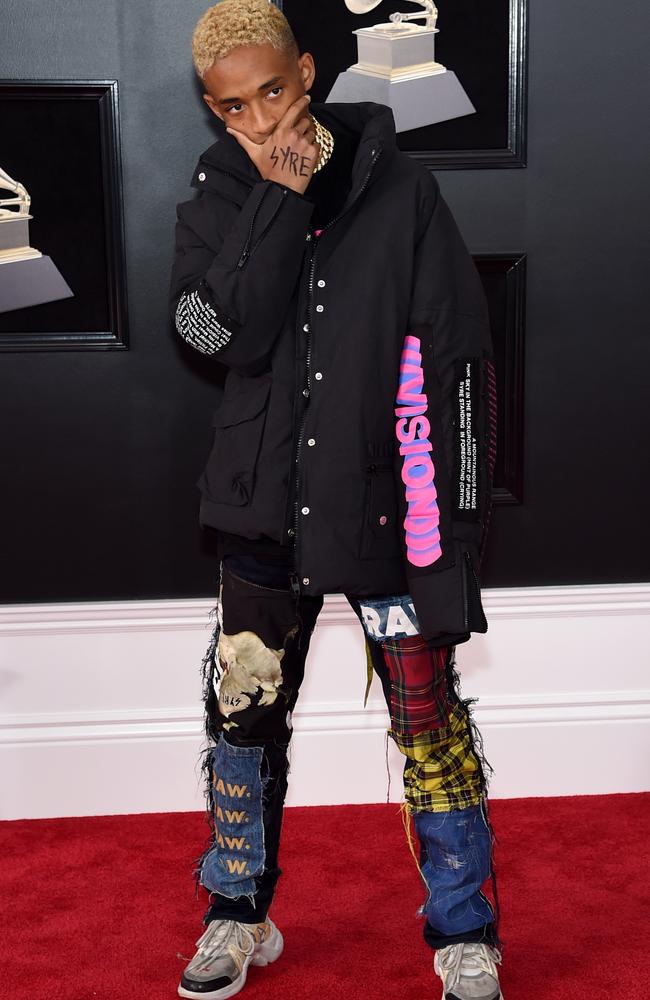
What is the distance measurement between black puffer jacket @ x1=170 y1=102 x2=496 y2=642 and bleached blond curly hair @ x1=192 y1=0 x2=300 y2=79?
0.18m

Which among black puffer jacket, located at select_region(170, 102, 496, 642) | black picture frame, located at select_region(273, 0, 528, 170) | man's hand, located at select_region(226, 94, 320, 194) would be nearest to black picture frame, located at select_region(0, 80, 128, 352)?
black picture frame, located at select_region(273, 0, 528, 170)

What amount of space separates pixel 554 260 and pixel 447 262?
3.01ft

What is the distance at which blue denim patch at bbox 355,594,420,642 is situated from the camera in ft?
5.82

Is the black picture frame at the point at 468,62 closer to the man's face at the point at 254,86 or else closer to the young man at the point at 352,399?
the young man at the point at 352,399

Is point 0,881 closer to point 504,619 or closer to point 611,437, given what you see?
point 504,619

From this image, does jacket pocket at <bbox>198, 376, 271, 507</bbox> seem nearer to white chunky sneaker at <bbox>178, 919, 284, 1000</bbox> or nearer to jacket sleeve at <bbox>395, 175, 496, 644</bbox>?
jacket sleeve at <bbox>395, 175, 496, 644</bbox>

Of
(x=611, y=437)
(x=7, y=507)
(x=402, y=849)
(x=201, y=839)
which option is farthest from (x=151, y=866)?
(x=611, y=437)

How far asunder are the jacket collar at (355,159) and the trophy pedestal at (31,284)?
76cm

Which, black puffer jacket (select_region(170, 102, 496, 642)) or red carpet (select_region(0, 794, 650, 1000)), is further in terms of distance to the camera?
red carpet (select_region(0, 794, 650, 1000))

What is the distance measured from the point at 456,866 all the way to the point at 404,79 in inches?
68.0

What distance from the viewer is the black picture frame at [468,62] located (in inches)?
94.6

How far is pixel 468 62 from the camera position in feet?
7.98

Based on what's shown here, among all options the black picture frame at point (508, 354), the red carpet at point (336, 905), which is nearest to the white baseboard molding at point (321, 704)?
the red carpet at point (336, 905)

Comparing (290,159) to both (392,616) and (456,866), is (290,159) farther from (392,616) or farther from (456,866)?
(456,866)
